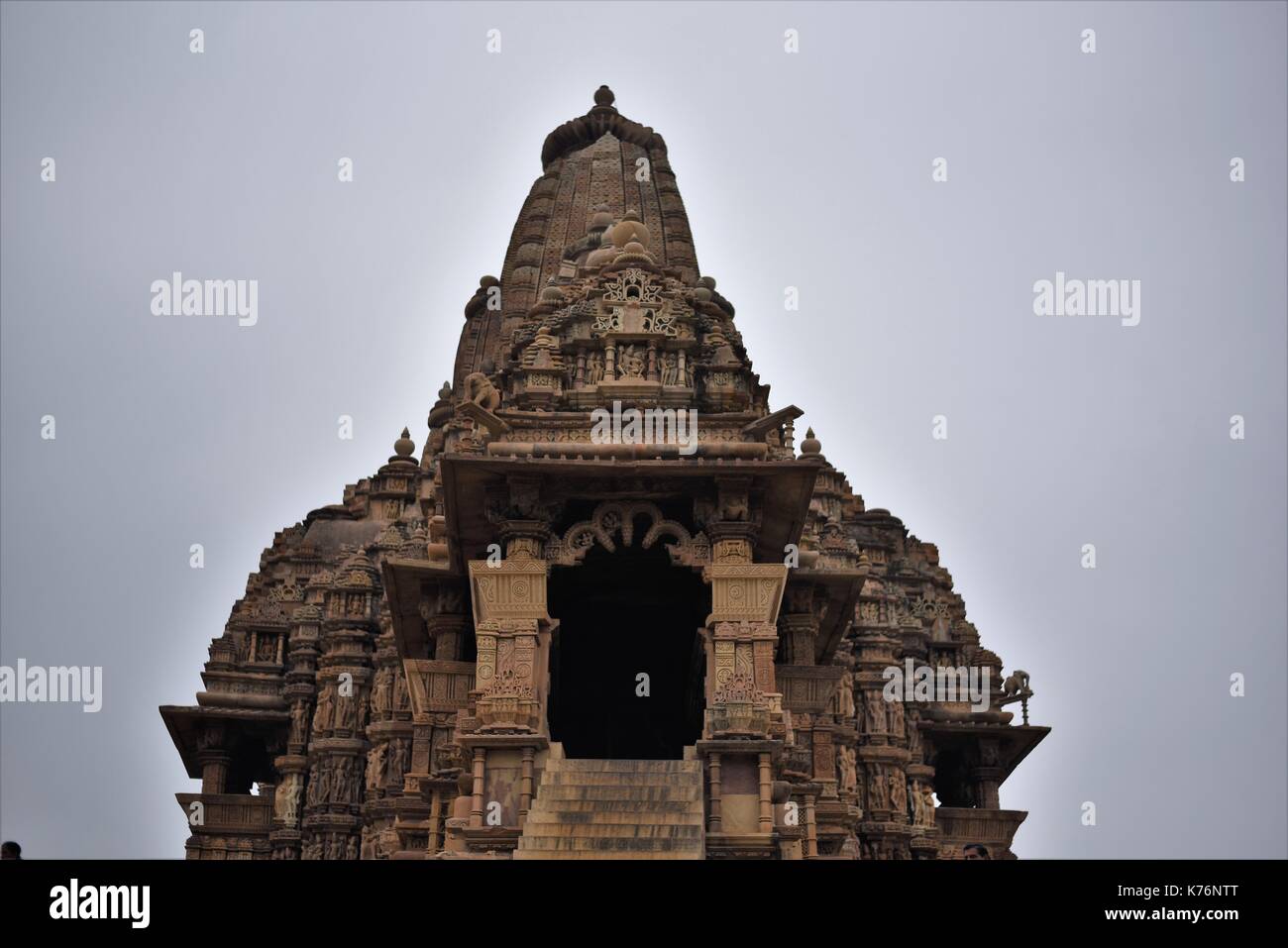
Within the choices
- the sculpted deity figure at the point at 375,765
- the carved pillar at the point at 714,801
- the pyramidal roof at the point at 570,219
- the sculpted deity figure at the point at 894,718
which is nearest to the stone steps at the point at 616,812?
the carved pillar at the point at 714,801

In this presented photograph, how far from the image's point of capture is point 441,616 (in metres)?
17.6

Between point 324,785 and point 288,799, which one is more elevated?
point 324,785

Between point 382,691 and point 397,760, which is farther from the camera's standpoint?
point 382,691

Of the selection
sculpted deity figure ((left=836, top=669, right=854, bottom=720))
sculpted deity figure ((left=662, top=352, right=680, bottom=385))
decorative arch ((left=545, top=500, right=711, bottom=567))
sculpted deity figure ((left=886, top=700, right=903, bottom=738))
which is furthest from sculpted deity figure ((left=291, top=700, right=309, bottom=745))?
decorative arch ((left=545, top=500, right=711, bottom=567))

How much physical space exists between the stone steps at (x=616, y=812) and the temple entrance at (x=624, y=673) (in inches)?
181

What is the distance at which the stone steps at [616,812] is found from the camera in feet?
42.0

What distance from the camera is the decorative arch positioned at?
576 inches

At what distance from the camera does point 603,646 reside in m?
20.2

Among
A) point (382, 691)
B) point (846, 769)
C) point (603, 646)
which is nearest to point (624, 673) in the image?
point (603, 646)

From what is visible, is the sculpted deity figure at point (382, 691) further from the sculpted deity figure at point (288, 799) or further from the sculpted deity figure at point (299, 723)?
the sculpted deity figure at point (299, 723)

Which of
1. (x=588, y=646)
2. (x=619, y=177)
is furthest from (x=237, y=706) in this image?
(x=619, y=177)

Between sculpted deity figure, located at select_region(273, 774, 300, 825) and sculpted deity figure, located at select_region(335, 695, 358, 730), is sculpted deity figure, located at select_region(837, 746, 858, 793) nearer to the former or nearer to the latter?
sculpted deity figure, located at select_region(335, 695, 358, 730)

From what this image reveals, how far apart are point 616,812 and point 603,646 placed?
22.7 feet

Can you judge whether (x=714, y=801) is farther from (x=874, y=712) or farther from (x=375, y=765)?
(x=874, y=712)
